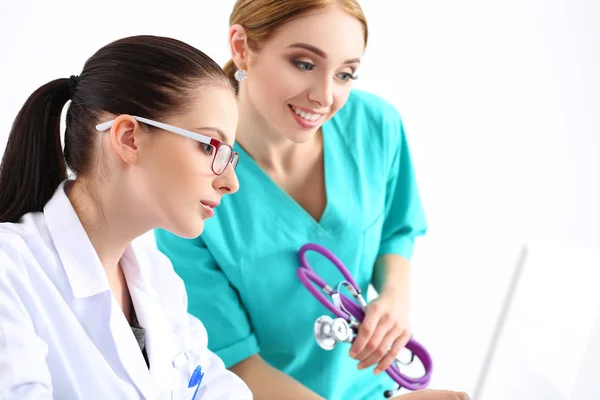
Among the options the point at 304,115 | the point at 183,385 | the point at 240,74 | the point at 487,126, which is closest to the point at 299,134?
the point at 304,115

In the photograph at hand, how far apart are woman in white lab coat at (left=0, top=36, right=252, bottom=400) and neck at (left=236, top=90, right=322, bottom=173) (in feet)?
1.20

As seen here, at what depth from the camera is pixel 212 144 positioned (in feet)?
3.55

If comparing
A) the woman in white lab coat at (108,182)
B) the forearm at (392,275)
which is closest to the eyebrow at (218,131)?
the woman in white lab coat at (108,182)

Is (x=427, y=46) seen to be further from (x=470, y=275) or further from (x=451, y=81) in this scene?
(x=470, y=275)

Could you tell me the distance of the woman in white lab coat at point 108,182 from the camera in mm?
1043

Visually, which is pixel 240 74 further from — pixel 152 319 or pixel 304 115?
pixel 152 319

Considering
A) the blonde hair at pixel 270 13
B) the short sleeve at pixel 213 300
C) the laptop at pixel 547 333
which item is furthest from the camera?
the short sleeve at pixel 213 300

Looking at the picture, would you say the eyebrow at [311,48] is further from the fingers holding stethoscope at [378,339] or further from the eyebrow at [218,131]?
the fingers holding stethoscope at [378,339]

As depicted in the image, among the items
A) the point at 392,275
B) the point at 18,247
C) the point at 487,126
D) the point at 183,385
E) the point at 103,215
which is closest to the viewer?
the point at 18,247

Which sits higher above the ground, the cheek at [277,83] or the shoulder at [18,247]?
the cheek at [277,83]

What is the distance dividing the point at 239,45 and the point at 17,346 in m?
0.74

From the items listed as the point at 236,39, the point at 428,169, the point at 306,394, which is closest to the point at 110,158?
the point at 236,39

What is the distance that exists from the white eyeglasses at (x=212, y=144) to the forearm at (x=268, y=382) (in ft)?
1.71

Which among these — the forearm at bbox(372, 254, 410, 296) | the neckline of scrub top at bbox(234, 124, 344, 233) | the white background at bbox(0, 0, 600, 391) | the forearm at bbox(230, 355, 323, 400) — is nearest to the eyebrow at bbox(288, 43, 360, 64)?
the neckline of scrub top at bbox(234, 124, 344, 233)
